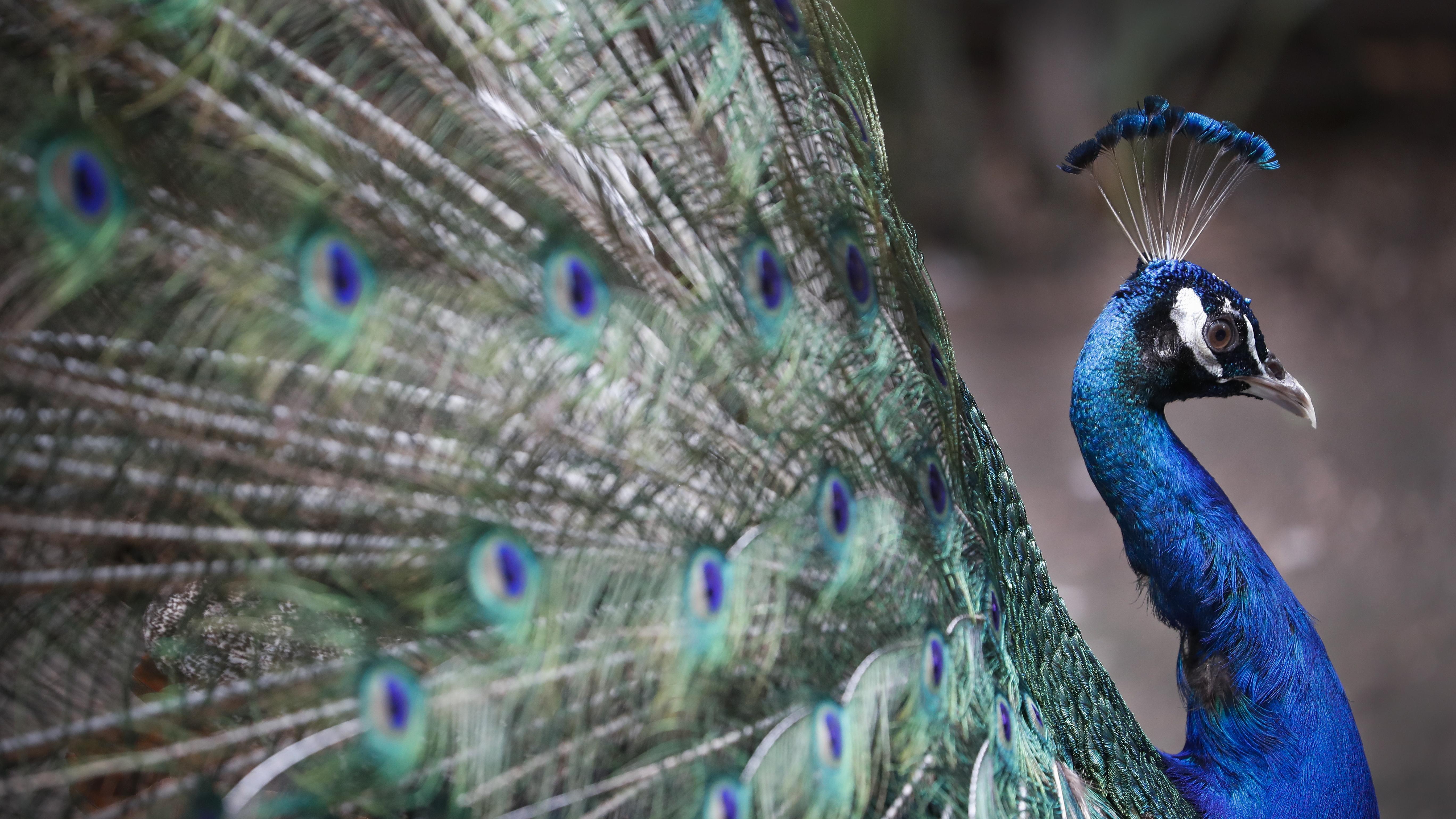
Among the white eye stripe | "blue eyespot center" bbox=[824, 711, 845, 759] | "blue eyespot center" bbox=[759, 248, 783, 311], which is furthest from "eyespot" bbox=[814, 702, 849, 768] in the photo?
the white eye stripe

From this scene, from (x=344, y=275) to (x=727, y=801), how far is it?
477 mm

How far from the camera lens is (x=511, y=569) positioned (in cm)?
66

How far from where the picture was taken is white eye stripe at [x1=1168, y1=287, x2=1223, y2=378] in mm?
1188

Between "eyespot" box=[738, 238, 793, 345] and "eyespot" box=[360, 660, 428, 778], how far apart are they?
0.38 metres

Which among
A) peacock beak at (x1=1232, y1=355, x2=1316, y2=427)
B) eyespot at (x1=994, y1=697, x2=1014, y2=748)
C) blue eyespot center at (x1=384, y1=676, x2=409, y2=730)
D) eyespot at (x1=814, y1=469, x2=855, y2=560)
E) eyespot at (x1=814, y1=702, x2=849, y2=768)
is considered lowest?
blue eyespot center at (x1=384, y1=676, x2=409, y2=730)

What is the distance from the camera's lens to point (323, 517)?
62 centimetres

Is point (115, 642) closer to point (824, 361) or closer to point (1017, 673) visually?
point (824, 361)

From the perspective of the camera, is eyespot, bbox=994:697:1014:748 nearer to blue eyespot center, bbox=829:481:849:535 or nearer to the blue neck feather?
blue eyespot center, bbox=829:481:849:535

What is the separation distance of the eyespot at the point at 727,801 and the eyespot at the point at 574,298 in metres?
0.35

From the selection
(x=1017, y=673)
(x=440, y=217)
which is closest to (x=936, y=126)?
(x=1017, y=673)

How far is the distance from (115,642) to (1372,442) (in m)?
3.56

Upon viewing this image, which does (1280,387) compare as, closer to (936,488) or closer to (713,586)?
(936,488)

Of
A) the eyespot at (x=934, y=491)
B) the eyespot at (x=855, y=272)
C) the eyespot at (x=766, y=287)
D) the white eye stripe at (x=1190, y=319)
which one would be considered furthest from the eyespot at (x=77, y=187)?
the white eye stripe at (x=1190, y=319)

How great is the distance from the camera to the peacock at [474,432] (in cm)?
56
